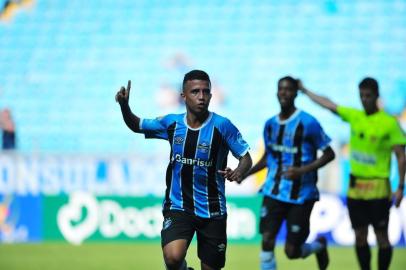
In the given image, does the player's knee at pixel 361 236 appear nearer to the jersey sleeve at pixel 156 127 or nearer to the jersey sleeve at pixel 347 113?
the jersey sleeve at pixel 347 113

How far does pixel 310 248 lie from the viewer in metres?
9.40

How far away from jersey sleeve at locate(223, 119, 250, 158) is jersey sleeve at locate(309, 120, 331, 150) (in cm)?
221

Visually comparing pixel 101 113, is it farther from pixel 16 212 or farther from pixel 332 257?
pixel 332 257

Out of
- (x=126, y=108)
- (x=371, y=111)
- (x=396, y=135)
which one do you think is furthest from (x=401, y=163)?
(x=126, y=108)

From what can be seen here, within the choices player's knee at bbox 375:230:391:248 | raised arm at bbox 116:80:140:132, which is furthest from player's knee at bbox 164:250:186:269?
player's knee at bbox 375:230:391:248

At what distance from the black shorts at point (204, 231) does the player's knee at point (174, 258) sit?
0.50ft

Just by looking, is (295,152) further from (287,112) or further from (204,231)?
(204,231)

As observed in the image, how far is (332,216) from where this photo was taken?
14414 millimetres

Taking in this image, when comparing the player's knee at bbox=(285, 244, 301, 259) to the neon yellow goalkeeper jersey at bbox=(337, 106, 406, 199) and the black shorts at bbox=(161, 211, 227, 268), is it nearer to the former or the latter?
the neon yellow goalkeeper jersey at bbox=(337, 106, 406, 199)

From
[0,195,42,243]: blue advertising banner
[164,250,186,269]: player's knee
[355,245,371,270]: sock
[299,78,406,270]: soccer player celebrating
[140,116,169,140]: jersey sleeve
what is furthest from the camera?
[0,195,42,243]: blue advertising banner

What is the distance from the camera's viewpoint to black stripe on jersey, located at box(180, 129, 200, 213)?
6727 millimetres

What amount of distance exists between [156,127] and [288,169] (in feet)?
7.45

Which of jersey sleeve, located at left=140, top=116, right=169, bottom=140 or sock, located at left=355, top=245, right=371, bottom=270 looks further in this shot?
sock, located at left=355, top=245, right=371, bottom=270

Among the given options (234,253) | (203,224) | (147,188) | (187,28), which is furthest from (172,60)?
(203,224)
